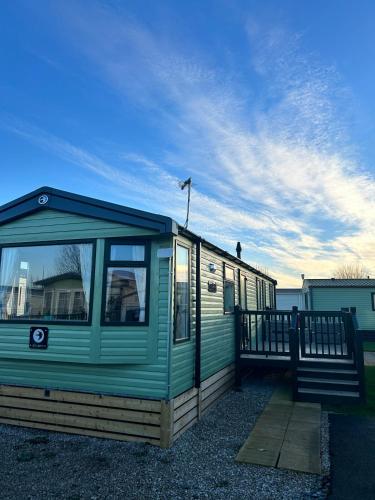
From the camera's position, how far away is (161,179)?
1055 cm

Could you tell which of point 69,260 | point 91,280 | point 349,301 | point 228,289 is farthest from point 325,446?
point 349,301

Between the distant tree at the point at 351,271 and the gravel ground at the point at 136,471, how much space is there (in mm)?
39957

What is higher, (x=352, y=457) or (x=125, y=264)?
(x=125, y=264)

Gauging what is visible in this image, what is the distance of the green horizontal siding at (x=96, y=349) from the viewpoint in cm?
444

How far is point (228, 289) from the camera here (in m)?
7.93

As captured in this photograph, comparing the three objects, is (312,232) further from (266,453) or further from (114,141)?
(266,453)

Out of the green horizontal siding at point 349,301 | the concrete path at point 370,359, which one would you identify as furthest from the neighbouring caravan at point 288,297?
the concrete path at point 370,359

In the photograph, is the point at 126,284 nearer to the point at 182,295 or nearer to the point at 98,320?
the point at 98,320

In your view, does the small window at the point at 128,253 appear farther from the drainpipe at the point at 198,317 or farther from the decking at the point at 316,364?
the decking at the point at 316,364

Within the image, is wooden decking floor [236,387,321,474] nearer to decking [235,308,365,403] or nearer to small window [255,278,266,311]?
decking [235,308,365,403]

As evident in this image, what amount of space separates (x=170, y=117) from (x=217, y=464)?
314 inches

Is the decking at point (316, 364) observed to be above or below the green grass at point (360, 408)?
above

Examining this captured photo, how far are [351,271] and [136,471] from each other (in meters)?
42.9

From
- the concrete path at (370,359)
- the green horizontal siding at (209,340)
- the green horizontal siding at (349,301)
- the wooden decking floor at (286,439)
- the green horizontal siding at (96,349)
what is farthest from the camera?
the green horizontal siding at (349,301)
